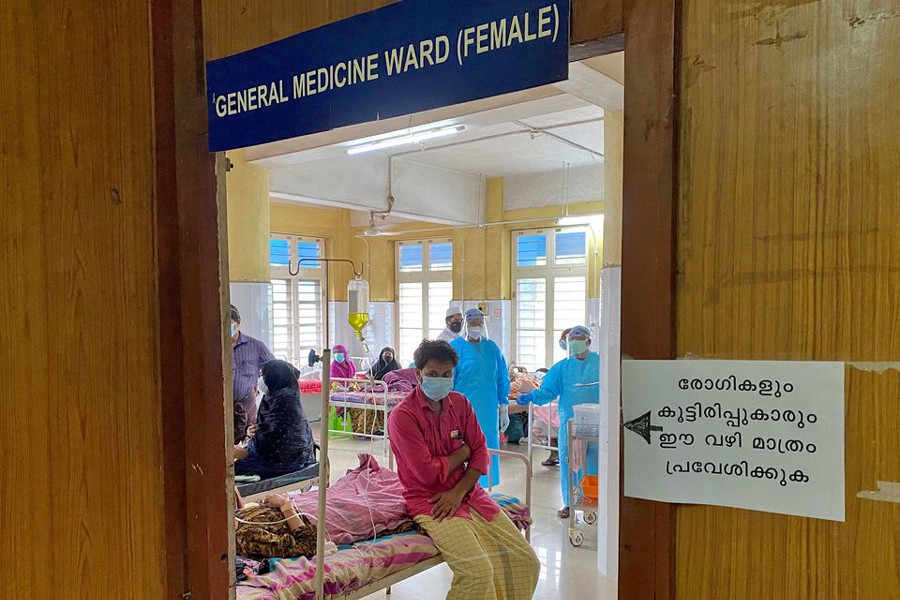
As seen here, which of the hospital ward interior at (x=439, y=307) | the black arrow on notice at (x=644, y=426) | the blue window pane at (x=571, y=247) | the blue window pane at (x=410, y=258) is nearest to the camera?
the black arrow on notice at (x=644, y=426)

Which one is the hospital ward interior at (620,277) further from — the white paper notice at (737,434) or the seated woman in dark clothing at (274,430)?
the seated woman in dark clothing at (274,430)

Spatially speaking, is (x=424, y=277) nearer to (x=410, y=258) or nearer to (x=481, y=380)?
(x=410, y=258)

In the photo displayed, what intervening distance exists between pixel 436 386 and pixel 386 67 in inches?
87.1

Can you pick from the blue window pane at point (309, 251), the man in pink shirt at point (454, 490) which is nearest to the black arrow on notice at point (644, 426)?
the man in pink shirt at point (454, 490)

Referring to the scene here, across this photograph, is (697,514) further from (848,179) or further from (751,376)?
(848,179)

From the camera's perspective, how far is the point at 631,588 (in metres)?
0.91

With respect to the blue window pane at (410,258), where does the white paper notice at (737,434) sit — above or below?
below

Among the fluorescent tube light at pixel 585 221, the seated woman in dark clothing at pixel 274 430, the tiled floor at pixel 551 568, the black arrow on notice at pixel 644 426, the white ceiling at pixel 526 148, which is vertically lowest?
the tiled floor at pixel 551 568

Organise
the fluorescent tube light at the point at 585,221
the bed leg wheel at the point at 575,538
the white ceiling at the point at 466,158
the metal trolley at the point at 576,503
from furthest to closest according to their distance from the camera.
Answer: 1. the fluorescent tube light at the point at 585,221
2. the bed leg wheel at the point at 575,538
3. the metal trolley at the point at 576,503
4. the white ceiling at the point at 466,158

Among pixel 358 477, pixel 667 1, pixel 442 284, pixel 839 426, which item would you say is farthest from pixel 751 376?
pixel 442 284

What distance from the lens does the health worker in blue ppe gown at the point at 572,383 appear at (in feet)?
16.0

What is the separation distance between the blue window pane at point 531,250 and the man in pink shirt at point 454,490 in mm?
5945

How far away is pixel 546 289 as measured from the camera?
9039 mm

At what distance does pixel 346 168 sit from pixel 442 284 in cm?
341
